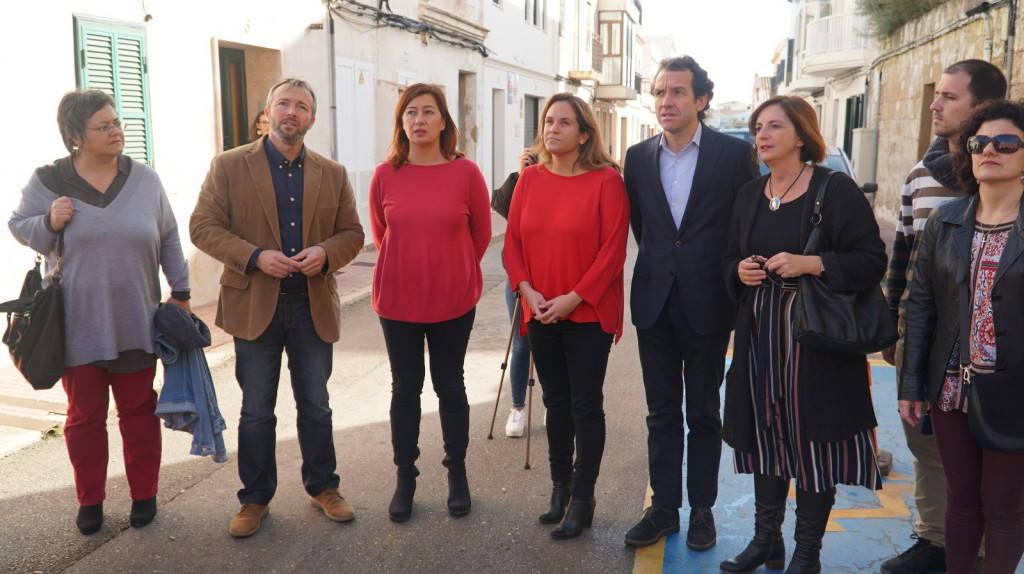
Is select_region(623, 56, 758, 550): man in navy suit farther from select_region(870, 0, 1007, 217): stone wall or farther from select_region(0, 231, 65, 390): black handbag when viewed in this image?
select_region(870, 0, 1007, 217): stone wall

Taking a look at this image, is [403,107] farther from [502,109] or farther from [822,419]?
[502,109]

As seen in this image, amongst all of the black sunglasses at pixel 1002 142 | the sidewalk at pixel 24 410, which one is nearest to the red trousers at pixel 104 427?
the sidewalk at pixel 24 410

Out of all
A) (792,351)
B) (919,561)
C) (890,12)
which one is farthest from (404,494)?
(890,12)

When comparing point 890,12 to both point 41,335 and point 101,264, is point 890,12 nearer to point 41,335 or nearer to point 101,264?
point 101,264

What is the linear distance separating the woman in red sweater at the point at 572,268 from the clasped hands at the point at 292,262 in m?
0.84

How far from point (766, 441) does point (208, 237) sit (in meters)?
2.49

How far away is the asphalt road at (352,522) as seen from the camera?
359cm

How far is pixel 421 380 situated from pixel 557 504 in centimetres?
86

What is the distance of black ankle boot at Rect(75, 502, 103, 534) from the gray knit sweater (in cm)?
67

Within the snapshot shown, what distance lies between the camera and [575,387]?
Result: 375cm

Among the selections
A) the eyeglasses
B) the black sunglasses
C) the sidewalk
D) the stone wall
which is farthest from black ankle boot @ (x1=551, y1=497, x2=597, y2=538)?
the stone wall

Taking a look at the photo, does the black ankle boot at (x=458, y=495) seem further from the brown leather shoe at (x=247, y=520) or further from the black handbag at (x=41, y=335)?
the black handbag at (x=41, y=335)

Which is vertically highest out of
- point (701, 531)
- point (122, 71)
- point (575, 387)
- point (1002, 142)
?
point (122, 71)

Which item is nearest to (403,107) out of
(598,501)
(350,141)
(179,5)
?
(598,501)
